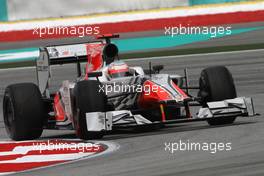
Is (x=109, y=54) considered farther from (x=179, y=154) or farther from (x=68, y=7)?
(x=68, y=7)

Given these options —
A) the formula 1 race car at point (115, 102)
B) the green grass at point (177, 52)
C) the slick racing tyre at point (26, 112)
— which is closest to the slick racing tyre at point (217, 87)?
the formula 1 race car at point (115, 102)

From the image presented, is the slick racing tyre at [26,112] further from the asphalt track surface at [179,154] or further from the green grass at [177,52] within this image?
the green grass at [177,52]

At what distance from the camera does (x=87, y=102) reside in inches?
494

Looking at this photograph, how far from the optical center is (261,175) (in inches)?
335

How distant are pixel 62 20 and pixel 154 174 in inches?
1261

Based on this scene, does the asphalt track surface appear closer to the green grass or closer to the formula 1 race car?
the formula 1 race car

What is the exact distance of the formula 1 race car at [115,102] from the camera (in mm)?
12602

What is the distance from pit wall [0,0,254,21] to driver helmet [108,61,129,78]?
2682 cm

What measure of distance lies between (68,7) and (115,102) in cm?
2787

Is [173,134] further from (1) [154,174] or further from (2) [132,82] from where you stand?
(1) [154,174]

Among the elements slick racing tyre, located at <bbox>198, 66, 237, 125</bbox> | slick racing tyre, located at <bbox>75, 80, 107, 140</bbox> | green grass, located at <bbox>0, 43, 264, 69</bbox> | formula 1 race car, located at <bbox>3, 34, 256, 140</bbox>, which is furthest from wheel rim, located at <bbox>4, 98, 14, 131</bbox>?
green grass, located at <bbox>0, 43, 264, 69</bbox>

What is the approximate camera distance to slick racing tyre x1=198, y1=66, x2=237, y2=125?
13.4 meters

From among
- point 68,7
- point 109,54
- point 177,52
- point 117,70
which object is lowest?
point 117,70

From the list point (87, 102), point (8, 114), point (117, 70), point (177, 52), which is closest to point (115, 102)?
point (117, 70)
